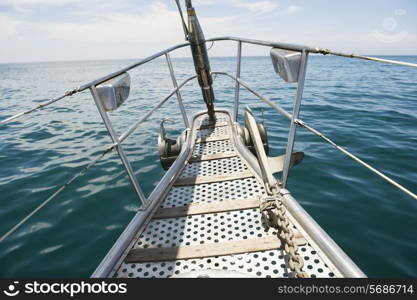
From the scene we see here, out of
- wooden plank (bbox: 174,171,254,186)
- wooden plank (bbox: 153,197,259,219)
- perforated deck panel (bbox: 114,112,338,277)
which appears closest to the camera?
perforated deck panel (bbox: 114,112,338,277)

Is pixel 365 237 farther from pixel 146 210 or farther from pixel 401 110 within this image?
pixel 401 110

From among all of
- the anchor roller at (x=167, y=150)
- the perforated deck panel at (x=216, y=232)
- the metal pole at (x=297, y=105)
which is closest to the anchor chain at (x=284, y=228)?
the perforated deck panel at (x=216, y=232)

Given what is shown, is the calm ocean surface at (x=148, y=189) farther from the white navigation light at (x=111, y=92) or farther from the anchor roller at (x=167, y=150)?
the white navigation light at (x=111, y=92)

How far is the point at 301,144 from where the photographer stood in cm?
594

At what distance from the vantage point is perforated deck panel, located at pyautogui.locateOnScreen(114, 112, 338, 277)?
5.48 ft

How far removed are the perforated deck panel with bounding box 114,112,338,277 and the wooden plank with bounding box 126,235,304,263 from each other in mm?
28

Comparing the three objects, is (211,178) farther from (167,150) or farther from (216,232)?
(167,150)

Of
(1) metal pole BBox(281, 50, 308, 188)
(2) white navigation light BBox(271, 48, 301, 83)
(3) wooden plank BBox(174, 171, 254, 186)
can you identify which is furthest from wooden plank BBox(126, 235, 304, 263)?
(2) white navigation light BBox(271, 48, 301, 83)

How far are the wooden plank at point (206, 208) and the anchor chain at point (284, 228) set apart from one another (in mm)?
226

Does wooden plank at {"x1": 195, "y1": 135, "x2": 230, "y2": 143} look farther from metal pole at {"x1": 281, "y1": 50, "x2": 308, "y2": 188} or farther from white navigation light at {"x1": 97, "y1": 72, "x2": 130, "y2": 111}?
white navigation light at {"x1": 97, "y1": 72, "x2": 130, "y2": 111}

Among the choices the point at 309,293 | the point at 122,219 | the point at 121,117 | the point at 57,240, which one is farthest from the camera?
the point at 121,117

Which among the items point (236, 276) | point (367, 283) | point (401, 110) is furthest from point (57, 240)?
point (401, 110)

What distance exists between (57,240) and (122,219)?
2.83 feet

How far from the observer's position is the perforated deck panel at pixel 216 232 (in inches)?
65.7
